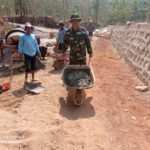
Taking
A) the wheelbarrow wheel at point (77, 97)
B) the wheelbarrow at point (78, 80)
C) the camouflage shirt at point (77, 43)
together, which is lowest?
the wheelbarrow wheel at point (77, 97)

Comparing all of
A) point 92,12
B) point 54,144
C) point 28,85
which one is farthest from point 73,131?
point 92,12

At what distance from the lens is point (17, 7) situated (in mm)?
49625

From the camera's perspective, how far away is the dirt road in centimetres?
635

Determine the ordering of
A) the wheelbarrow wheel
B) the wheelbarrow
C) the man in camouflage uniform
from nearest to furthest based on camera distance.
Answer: the wheelbarrow
the wheelbarrow wheel
the man in camouflage uniform

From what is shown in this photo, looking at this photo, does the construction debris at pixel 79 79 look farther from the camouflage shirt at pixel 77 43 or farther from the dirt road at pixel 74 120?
the dirt road at pixel 74 120

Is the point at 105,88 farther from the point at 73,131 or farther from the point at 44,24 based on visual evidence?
the point at 44,24

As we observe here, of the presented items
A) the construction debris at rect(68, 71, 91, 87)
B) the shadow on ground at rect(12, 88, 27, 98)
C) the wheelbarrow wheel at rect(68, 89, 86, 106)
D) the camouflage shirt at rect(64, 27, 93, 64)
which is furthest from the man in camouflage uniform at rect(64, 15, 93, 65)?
the shadow on ground at rect(12, 88, 27, 98)

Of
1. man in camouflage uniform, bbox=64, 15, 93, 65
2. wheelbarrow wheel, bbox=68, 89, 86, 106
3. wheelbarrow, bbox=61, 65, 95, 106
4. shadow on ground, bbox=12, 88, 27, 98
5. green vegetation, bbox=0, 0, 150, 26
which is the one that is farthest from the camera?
green vegetation, bbox=0, 0, 150, 26

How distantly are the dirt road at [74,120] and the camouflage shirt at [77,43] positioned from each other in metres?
1.13

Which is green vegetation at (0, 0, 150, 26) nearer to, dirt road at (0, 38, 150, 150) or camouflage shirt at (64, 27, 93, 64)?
dirt road at (0, 38, 150, 150)

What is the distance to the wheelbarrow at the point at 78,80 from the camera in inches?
317

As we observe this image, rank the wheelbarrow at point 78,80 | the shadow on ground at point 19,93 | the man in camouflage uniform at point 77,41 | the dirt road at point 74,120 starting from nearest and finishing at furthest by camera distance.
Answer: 1. the dirt road at point 74,120
2. the wheelbarrow at point 78,80
3. the man in camouflage uniform at point 77,41
4. the shadow on ground at point 19,93

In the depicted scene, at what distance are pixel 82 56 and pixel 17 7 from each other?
42.9 meters

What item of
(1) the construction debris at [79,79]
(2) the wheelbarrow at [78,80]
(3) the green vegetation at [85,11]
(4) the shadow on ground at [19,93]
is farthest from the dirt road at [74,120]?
(3) the green vegetation at [85,11]
